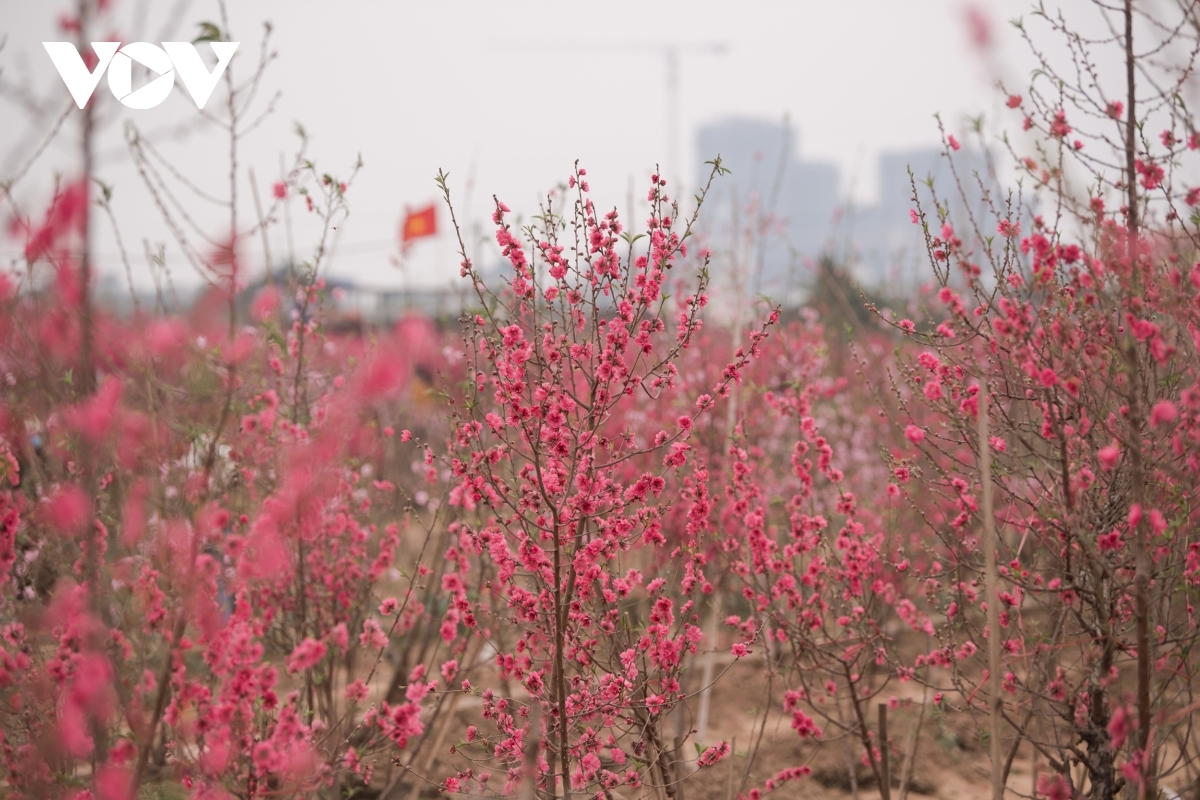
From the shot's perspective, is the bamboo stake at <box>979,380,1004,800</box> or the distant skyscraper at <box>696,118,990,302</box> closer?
the bamboo stake at <box>979,380,1004,800</box>

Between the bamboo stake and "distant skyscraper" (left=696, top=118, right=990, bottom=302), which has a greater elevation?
"distant skyscraper" (left=696, top=118, right=990, bottom=302)

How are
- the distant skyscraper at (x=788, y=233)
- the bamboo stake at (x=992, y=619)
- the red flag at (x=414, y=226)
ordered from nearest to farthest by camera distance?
the bamboo stake at (x=992, y=619)
the distant skyscraper at (x=788, y=233)
the red flag at (x=414, y=226)

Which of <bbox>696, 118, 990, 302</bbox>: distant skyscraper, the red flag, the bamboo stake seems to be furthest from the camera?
the red flag

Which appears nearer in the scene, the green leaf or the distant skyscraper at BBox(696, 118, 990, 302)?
the green leaf

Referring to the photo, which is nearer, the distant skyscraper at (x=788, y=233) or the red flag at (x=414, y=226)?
the distant skyscraper at (x=788, y=233)

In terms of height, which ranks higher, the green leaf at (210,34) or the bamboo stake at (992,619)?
the green leaf at (210,34)

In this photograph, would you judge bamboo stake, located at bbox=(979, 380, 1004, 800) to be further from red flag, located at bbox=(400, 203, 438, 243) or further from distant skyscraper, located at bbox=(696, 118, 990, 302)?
red flag, located at bbox=(400, 203, 438, 243)

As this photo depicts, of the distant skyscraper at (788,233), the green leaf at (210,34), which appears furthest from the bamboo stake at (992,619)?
the green leaf at (210,34)

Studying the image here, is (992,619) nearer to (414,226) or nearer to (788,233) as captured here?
(414,226)

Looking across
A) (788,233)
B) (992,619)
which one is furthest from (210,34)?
(788,233)

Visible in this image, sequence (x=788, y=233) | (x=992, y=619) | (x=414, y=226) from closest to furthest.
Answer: (x=992, y=619), (x=414, y=226), (x=788, y=233)

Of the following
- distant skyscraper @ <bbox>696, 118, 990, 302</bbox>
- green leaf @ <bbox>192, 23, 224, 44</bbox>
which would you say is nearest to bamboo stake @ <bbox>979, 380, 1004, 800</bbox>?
distant skyscraper @ <bbox>696, 118, 990, 302</bbox>

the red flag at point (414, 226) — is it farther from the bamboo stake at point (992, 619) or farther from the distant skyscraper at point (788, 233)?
the bamboo stake at point (992, 619)

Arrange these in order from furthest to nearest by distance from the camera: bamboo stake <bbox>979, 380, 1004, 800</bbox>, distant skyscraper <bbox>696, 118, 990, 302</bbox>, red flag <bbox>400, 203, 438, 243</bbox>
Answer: red flag <bbox>400, 203, 438, 243</bbox>, distant skyscraper <bbox>696, 118, 990, 302</bbox>, bamboo stake <bbox>979, 380, 1004, 800</bbox>
